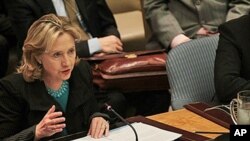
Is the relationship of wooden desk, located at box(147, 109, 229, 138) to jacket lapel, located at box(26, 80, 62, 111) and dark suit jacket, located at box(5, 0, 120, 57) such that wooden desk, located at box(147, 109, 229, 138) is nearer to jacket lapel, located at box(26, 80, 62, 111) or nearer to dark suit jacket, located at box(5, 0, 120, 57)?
jacket lapel, located at box(26, 80, 62, 111)

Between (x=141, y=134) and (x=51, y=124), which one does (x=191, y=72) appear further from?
(x=51, y=124)

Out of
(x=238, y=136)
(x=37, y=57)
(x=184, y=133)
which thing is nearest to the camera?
(x=238, y=136)

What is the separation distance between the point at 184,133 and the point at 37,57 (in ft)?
2.28

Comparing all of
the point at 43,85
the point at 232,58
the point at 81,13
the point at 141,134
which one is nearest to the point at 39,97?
the point at 43,85

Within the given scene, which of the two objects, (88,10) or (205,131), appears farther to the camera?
(88,10)

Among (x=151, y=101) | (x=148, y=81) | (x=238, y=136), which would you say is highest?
(x=238, y=136)

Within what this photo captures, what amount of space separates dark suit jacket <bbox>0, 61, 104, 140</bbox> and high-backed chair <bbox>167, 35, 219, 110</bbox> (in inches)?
15.9

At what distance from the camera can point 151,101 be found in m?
3.11

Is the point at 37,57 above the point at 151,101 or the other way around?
above

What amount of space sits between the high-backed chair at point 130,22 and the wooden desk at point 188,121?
183cm

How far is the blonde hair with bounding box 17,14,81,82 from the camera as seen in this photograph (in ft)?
6.63

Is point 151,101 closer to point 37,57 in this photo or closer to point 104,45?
point 104,45

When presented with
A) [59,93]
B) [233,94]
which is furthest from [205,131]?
[59,93]

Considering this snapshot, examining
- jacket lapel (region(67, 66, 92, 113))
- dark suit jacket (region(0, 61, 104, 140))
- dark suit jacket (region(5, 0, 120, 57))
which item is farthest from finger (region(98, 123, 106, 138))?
dark suit jacket (region(5, 0, 120, 57))
